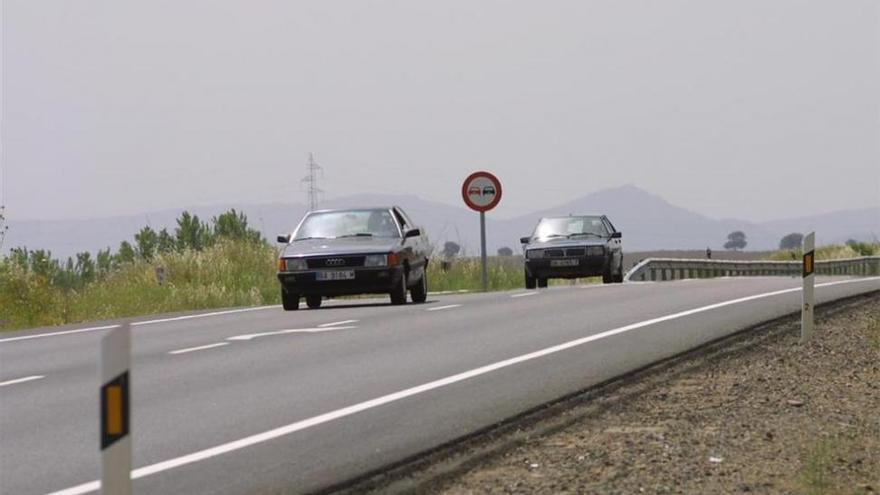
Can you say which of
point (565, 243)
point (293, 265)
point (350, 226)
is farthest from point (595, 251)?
point (293, 265)

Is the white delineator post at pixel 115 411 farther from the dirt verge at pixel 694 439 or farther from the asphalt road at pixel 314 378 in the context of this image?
the dirt verge at pixel 694 439

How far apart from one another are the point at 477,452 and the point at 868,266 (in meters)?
50.7

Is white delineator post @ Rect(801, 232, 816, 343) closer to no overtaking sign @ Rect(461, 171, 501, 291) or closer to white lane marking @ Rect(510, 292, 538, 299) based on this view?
white lane marking @ Rect(510, 292, 538, 299)

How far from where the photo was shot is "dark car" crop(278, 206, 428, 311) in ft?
76.2

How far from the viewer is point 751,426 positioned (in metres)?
10.6

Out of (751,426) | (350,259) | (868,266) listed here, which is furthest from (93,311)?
(868,266)

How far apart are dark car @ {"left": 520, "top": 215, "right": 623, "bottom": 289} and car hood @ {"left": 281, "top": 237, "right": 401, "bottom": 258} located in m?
9.83

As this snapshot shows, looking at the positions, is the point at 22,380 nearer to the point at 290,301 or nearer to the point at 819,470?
the point at 819,470

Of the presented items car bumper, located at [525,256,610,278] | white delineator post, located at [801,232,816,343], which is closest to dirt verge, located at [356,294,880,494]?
white delineator post, located at [801,232,816,343]

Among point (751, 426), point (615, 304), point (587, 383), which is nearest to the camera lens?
point (751, 426)

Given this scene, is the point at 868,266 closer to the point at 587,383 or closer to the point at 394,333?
the point at 394,333

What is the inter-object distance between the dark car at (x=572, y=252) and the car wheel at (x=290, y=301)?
33.2ft

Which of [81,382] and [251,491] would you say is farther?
[81,382]

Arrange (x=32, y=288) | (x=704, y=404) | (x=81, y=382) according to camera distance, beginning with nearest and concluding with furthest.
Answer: (x=704, y=404)
(x=81, y=382)
(x=32, y=288)
